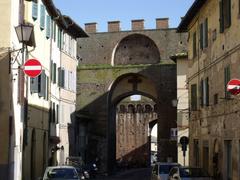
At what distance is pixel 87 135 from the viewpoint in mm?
51500

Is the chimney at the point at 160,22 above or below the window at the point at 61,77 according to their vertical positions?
above

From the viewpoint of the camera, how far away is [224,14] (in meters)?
23.5

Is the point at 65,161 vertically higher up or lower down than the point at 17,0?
lower down

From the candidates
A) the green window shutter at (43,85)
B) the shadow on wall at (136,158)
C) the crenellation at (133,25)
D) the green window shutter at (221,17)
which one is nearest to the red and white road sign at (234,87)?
the green window shutter at (221,17)

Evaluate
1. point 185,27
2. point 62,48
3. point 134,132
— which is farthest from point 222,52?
point 134,132

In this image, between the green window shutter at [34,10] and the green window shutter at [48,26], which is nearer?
the green window shutter at [34,10]

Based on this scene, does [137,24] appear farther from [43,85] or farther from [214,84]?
[214,84]

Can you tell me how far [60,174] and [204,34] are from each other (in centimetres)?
1152

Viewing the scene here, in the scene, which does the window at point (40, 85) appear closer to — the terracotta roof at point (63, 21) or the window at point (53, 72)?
the window at point (53, 72)

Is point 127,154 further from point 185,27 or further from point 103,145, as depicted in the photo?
point 185,27

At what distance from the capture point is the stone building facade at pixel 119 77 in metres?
52.5

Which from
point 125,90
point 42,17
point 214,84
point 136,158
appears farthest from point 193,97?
point 136,158

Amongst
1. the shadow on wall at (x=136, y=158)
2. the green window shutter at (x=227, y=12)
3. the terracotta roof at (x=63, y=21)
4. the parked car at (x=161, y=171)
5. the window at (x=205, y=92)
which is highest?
the terracotta roof at (x=63, y=21)

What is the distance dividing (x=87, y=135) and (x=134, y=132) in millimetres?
19597
